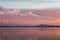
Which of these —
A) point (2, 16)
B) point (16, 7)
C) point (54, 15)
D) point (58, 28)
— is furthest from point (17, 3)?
point (58, 28)

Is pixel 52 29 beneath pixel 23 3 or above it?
beneath

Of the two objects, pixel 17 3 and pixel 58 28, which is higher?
pixel 17 3

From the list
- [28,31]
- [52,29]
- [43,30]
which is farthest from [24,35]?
[52,29]

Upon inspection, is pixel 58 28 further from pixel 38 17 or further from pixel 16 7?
pixel 16 7

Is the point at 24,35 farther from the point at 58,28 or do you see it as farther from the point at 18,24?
the point at 58,28

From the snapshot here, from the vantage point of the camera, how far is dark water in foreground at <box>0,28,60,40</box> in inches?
Result: 56.9

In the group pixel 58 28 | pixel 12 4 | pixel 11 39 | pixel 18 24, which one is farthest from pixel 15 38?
pixel 58 28

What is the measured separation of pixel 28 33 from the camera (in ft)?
4.76

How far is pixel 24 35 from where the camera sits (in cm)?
146

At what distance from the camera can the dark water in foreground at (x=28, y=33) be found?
1.45 m

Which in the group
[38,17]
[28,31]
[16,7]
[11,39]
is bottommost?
[11,39]

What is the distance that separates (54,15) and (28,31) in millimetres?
382

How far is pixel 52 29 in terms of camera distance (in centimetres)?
146

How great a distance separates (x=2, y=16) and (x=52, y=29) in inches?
25.1
